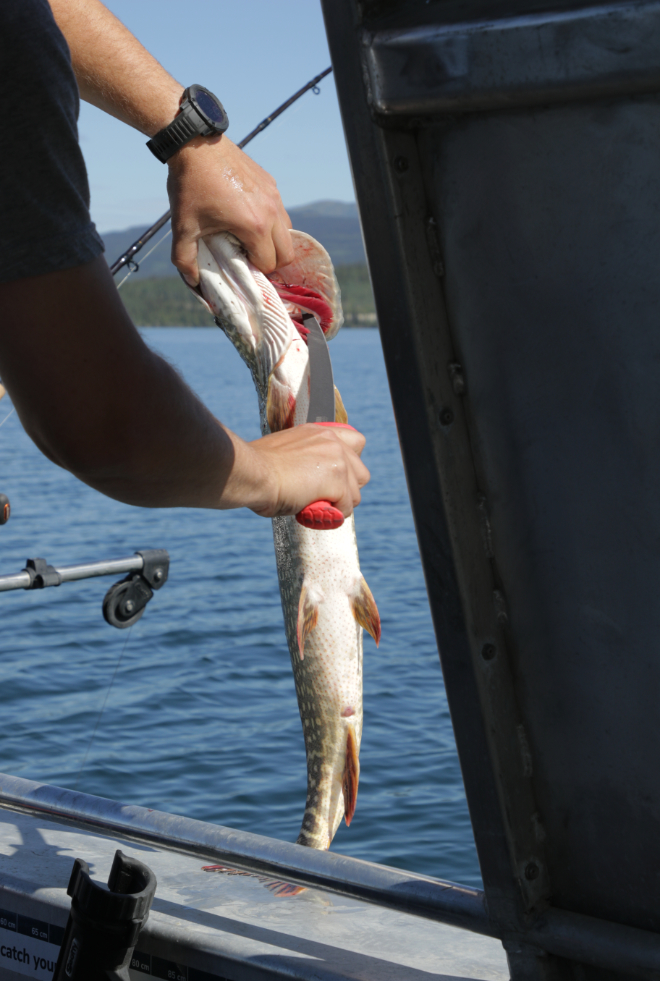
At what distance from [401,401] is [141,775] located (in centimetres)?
793

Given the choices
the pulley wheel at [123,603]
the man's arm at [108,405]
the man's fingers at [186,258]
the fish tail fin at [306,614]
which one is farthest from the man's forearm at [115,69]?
the pulley wheel at [123,603]

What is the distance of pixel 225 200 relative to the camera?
1.90m

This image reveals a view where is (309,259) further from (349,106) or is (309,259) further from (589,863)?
(589,863)

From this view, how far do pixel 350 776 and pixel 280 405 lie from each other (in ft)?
3.22

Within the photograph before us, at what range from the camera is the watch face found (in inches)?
70.5

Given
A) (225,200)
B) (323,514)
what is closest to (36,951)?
(323,514)

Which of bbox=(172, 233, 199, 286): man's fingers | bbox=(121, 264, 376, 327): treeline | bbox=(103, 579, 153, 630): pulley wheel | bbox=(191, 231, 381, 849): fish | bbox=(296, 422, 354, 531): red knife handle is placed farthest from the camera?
bbox=(121, 264, 376, 327): treeline

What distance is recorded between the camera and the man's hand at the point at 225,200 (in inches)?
72.3

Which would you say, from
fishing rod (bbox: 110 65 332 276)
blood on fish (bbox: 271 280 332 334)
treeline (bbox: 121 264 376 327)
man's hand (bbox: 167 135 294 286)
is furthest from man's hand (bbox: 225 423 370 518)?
treeline (bbox: 121 264 376 327)

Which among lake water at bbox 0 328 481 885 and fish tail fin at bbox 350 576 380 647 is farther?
lake water at bbox 0 328 481 885

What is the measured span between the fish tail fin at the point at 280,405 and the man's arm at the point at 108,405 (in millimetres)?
870

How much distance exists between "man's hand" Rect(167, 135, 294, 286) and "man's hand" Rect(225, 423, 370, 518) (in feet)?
1.90

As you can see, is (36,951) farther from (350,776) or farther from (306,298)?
(306,298)

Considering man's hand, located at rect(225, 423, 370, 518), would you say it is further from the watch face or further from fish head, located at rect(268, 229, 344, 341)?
fish head, located at rect(268, 229, 344, 341)
